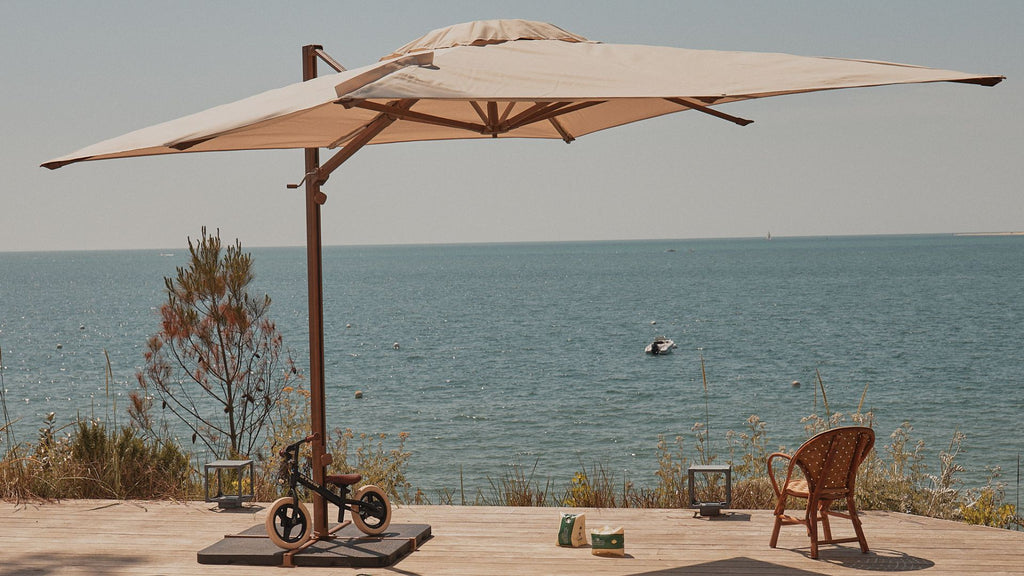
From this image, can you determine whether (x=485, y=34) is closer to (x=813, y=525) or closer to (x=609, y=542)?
(x=609, y=542)

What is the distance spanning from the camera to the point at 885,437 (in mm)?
13781

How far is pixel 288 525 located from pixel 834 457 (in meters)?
2.39

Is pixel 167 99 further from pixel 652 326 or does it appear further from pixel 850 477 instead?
pixel 850 477

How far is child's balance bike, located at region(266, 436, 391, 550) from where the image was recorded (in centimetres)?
420

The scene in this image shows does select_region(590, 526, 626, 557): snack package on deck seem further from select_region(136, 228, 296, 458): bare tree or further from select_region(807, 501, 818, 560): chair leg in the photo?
select_region(136, 228, 296, 458): bare tree

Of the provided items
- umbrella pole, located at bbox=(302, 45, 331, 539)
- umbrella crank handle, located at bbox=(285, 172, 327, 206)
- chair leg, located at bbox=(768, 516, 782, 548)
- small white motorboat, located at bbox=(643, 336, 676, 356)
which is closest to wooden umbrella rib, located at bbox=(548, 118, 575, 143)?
umbrella pole, located at bbox=(302, 45, 331, 539)

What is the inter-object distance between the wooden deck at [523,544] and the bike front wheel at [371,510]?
243 mm

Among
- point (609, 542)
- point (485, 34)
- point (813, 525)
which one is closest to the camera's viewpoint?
point (485, 34)

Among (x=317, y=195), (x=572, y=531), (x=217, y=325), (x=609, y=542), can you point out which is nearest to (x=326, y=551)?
(x=572, y=531)

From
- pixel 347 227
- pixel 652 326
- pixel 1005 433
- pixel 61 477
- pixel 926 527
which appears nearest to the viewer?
pixel 926 527

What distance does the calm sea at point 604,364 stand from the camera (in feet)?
50.2

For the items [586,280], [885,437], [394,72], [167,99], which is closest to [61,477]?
[394,72]

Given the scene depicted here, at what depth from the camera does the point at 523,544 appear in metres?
4.57

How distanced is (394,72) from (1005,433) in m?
15.3
